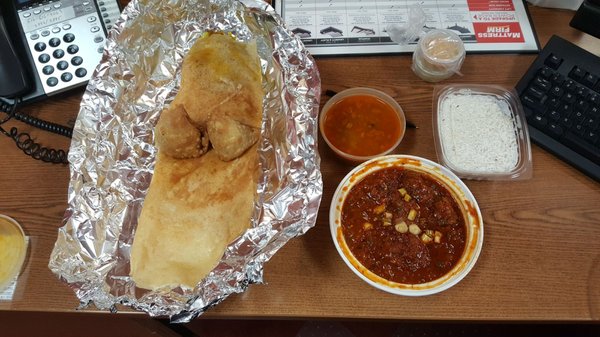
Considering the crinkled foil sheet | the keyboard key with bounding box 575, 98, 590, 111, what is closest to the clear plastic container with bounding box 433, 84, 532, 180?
the keyboard key with bounding box 575, 98, 590, 111

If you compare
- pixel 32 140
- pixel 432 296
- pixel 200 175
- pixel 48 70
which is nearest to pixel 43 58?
pixel 48 70

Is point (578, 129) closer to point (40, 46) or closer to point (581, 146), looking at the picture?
point (581, 146)

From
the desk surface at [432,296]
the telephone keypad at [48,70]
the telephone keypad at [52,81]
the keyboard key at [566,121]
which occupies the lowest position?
the desk surface at [432,296]

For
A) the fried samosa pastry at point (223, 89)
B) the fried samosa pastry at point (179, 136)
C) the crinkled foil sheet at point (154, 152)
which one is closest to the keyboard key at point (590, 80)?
the crinkled foil sheet at point (154, 152)

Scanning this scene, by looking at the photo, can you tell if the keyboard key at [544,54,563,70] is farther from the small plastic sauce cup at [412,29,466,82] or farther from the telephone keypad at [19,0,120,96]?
the telephone keypad at [19,0,120,96]

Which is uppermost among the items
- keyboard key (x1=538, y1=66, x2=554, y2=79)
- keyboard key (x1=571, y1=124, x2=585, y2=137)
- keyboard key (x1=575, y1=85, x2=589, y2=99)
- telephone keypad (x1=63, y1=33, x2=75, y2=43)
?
telephone keypad (x1=63, y1=33, x2=75, y2=43)

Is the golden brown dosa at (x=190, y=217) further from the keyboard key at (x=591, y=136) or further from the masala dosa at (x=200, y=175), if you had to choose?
the keyboard key at (x=591, y=136)
